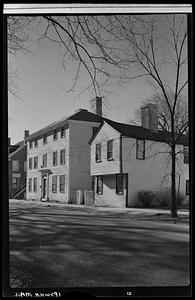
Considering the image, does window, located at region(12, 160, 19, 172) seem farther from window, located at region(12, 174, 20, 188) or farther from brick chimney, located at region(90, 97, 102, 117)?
brick chimney, located at region(90, 97, 102, 117)

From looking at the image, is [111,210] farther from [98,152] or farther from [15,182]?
[15,182]

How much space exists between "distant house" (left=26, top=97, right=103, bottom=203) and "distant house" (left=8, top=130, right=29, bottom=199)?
0.05 metres

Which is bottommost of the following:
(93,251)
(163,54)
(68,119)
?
(93,251)

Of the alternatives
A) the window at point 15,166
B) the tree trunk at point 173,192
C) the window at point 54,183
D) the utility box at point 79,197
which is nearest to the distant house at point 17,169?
the window at point 15,166

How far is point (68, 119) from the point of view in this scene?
1.83 metres

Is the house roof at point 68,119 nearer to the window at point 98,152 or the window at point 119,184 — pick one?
the window at point 98,152

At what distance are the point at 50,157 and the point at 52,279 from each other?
624 millimetres

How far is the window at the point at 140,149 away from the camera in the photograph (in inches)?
74.1

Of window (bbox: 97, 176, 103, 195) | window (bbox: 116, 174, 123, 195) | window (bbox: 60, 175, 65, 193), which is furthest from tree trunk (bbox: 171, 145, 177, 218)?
window (bbox: 60, 175, 65, 193)

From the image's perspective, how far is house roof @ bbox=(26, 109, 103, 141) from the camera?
1.80m

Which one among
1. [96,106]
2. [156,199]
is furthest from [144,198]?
[96,106]

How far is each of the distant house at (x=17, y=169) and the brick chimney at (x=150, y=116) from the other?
1.99 feet

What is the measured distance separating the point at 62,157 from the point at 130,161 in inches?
14.4
